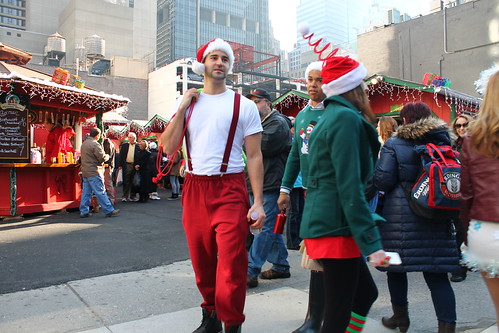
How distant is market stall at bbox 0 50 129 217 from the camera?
856 cm

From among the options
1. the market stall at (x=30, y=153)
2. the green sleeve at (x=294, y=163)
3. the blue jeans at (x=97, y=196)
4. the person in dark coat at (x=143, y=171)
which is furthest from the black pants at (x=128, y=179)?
the green sleeve at (x=294, y=163)

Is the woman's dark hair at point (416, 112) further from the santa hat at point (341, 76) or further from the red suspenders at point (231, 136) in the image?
the red suspenders at point (231, 136)

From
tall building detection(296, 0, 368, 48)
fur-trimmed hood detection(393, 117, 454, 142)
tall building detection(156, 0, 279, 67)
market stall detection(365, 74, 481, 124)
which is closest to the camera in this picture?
fur-trimmed hood detection(393, 117, 454, 142)

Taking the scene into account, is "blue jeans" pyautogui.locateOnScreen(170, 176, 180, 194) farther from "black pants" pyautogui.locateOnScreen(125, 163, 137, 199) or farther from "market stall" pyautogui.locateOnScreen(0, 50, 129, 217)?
"market stall" pyautogui.locateOnScreen(0, 50, 129, 217)

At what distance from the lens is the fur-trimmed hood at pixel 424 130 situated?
3.10 m

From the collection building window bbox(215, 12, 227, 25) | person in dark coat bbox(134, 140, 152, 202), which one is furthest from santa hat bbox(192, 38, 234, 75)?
building window bbox(215, 12, 227, 25)

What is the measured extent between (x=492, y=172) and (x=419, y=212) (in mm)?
1023

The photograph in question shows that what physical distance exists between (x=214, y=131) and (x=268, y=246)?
1788mm

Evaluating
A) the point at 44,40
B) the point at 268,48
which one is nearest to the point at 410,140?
the point at 44,40

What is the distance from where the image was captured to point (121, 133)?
22.9 m

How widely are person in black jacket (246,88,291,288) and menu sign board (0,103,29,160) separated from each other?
662 cm

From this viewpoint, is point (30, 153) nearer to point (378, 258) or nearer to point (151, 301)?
point (151, 301)

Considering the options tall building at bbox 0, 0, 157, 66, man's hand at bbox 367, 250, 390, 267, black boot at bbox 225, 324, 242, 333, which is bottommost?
black boot at bbox 225, 324, 242, 333

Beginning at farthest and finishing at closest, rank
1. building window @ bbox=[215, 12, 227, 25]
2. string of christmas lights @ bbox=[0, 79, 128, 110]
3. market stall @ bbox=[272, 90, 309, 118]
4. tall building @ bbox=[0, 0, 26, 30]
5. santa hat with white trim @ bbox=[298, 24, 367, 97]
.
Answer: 1. building window @ bbox=[215, 12, 227, 25]
2. tall building @ bbox=[0, 0, 26, 30]
3. market stall @ bbox=[272, 90, 309, 118]
4. string of christmas lights @ bbox=[0, 79, 128, 110]
5. santa hat with white trim @ bbox=[298, 24, 367, 97]
